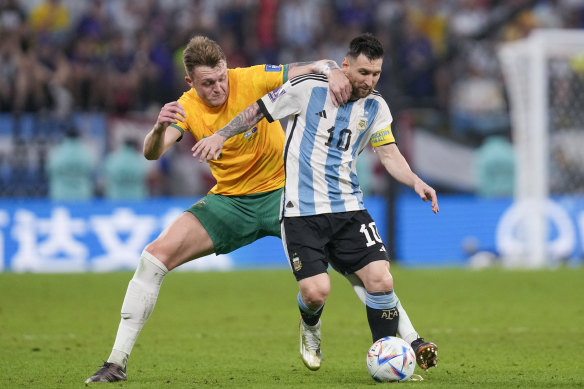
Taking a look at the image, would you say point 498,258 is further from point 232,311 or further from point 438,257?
point 232,311

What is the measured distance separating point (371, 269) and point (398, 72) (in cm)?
974

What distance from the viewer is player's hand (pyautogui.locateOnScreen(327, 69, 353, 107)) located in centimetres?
615

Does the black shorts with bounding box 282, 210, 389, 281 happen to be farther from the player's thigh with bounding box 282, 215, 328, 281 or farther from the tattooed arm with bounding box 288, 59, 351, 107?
the tattooed arm with bounding box 288, 59, 351, 107

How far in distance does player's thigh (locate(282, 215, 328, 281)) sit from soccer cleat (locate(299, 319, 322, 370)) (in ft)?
1.96

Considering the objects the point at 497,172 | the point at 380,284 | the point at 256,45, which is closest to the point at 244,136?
the point at 380,284

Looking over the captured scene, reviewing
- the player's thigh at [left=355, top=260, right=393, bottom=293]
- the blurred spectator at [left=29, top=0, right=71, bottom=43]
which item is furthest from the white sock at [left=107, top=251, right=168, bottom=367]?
the blurred spectator at [left=29, top=0, right=71, bottom=43]

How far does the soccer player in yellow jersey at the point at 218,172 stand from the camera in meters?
6.23

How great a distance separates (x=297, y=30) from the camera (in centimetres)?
1891

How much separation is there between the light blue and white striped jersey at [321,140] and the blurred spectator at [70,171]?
905 centimetres

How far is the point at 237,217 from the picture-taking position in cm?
670

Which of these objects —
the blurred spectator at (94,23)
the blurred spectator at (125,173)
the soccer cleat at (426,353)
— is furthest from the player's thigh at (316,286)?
the blurred spectator at (94,23)

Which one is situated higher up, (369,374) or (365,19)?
(365,19)

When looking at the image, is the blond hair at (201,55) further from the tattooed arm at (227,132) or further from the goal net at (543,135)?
the goal net at (543,135)

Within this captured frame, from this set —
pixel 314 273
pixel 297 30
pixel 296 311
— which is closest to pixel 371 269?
pixel 314 273
